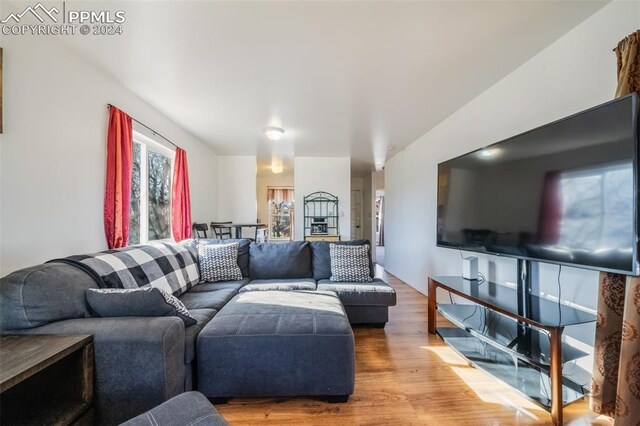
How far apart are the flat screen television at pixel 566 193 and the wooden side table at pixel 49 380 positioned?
245 centimetres

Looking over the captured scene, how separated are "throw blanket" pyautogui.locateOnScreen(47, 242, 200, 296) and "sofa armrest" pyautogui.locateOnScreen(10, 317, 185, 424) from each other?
18.0 inches

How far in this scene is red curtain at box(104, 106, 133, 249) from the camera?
220 cm

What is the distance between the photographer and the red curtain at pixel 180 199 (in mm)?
3424

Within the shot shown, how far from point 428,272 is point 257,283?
2.37m

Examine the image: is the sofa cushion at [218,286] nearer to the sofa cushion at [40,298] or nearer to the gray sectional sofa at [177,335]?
the gray sectional sofa at [177,335]

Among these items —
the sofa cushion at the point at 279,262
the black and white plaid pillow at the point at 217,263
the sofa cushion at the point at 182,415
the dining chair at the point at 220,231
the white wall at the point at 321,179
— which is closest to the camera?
the sofa cushion at the point at 182,415

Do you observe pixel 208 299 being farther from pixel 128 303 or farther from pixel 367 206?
pixel 367 206

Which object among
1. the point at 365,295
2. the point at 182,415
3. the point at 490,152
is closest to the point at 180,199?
the point at 365,295

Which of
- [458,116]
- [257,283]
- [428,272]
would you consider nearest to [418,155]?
[458,116]

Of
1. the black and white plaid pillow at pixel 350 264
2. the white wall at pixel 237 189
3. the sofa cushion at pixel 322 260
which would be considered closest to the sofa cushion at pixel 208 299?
the sofa cushion at pixel 322 260

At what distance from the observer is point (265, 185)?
8.02 metres

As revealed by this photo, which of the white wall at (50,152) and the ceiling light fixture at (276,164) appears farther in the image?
the ceiling light fixture at (276,164)

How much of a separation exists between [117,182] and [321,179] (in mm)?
3697

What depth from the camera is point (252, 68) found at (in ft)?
6.87
